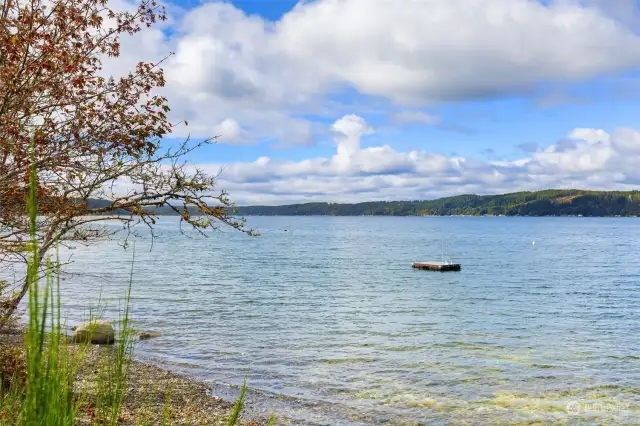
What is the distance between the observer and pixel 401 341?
30516 mm

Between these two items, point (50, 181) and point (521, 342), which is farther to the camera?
point (521, 342)

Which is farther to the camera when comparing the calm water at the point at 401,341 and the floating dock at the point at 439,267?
the floating dock at the point at 439,267

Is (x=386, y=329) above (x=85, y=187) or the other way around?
the other way around

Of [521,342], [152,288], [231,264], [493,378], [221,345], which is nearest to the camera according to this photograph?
[493,378]

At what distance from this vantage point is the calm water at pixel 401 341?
64.0 ft

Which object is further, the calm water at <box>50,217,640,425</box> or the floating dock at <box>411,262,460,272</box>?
the floating dock at <box>411,262,460,272</box>

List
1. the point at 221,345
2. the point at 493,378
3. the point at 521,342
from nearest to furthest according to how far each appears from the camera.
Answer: the point at 493,378, the point at 221,345, the point at 521,342

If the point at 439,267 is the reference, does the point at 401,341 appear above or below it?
below

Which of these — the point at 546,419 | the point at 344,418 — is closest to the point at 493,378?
the point at 546,419

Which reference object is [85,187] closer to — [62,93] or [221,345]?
[62,93]

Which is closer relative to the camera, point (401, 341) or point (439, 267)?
point (401, 341)

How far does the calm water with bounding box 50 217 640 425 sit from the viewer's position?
19516mm

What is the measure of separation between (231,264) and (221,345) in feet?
174

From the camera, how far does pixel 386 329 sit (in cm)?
3394
